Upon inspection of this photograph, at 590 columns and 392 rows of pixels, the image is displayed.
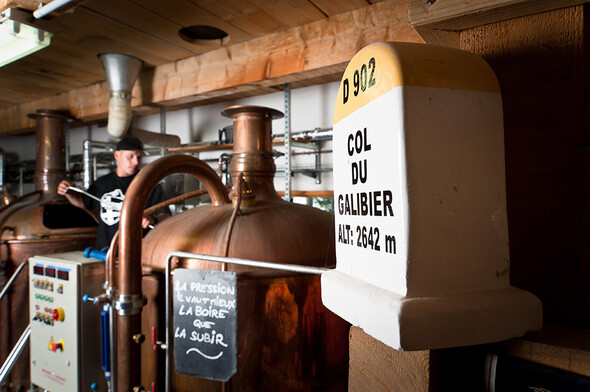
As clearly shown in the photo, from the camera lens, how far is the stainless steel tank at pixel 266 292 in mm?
1378

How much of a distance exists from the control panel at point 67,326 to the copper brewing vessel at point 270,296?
53cm

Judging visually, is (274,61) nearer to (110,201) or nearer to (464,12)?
(110,201)

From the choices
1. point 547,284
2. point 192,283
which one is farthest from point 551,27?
point 192,283

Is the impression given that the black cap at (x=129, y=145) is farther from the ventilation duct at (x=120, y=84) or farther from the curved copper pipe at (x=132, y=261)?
the curved copper pipe at (x=132, y=261)

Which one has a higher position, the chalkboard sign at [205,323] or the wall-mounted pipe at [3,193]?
the wall-mounted pipe at [3,193]

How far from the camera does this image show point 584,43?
548 millimetres

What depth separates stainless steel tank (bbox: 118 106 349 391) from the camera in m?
1.38

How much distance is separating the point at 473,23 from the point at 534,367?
501 millimetres

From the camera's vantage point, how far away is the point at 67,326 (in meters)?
2.03

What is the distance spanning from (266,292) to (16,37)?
5.45 ft

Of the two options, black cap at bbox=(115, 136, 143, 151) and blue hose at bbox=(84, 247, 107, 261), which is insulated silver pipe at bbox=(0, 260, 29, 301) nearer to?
blue hose at bbox=(84, 247, 107, 261)

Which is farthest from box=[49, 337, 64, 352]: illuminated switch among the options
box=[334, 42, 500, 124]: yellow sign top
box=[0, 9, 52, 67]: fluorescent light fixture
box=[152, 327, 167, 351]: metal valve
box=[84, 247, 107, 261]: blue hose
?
box=[334, 42, 500, 124]: yellow sign top

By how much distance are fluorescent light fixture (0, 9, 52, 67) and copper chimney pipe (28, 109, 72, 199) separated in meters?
1.64

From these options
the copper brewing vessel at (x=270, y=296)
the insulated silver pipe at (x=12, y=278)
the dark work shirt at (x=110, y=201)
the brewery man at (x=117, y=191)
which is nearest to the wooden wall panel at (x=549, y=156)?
the copper brewing vessel at (x=270, y=296)
